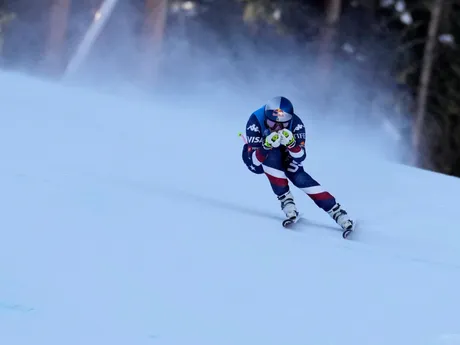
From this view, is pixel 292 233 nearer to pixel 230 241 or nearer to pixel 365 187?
pixel 230 241

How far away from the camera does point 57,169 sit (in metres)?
7.43

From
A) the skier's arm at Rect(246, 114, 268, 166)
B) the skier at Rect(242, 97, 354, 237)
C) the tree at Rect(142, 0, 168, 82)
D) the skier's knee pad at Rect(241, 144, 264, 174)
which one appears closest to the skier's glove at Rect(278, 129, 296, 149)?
the skier at Rect(242, 97, 354, 237)

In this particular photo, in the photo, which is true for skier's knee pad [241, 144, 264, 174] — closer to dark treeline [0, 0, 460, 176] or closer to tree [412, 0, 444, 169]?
dark treeline [0, 0, 460, 176]

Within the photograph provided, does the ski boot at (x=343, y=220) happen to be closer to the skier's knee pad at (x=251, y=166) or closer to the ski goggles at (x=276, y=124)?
the skier's knee pad at (x=251, y=166)

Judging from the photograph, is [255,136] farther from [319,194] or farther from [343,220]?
[343,220]

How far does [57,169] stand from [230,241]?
2667mm

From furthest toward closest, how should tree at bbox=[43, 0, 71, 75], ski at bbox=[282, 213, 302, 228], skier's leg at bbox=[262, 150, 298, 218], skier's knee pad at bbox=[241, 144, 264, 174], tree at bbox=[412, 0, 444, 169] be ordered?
tree at bbox=[412, 0, 444, 169] → tree at bbox=[43, 0, 71, 75] → skier's knee pad at bbox=[241, 144, 264, 174] → skier's leg at bbox=[262, 150, 298, 218] → ski at bbox=[282, 213, 302, 228]

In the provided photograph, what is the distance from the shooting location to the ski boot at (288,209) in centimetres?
648

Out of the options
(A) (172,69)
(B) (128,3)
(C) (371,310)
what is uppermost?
(B) (128,3)

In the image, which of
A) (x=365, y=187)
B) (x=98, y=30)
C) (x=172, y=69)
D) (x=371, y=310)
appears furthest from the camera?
(x=172, y=69)

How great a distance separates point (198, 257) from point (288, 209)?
6.21 ft

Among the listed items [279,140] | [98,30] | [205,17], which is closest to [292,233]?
[279,140]

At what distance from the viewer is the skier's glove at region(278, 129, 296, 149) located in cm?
652

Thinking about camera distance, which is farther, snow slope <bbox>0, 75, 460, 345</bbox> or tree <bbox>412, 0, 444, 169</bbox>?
tree <bbox>412, 0, 444, 169</bbox>
